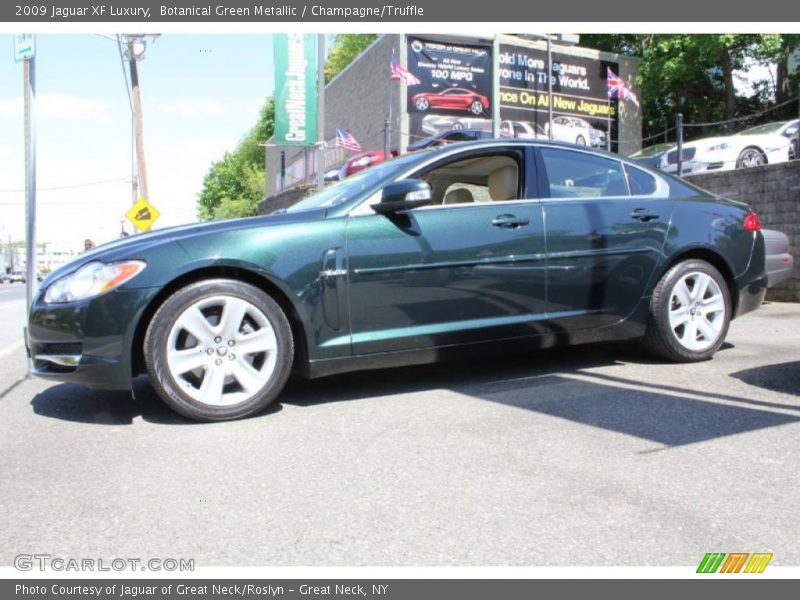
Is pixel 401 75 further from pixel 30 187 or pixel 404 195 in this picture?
pixel 404 195

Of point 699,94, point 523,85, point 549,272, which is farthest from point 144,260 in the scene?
point 699,94

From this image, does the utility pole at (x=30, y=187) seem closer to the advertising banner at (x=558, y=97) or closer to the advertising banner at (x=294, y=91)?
the advertising banner at (x=294, y=91)

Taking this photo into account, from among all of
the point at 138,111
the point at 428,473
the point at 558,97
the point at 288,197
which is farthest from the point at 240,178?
the point at 428,473

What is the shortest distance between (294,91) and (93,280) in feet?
57.8

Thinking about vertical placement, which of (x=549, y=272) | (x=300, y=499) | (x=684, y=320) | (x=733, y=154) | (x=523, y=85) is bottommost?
(x=300, y=499)

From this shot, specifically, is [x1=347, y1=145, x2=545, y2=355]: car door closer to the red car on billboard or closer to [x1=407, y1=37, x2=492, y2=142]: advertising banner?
[x1=407, y1=37, x2=492, y2=142]: advertising banner

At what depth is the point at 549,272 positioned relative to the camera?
4.34 m

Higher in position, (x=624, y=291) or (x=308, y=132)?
(x=308, y=132)

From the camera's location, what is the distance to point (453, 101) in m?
23.0

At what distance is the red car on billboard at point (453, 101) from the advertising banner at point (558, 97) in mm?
943

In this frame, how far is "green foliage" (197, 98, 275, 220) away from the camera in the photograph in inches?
2307

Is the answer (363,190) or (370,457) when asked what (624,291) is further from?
(370,457)

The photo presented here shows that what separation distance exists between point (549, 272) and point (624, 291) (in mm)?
599

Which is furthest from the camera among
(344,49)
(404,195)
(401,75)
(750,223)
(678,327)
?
(344,49)
